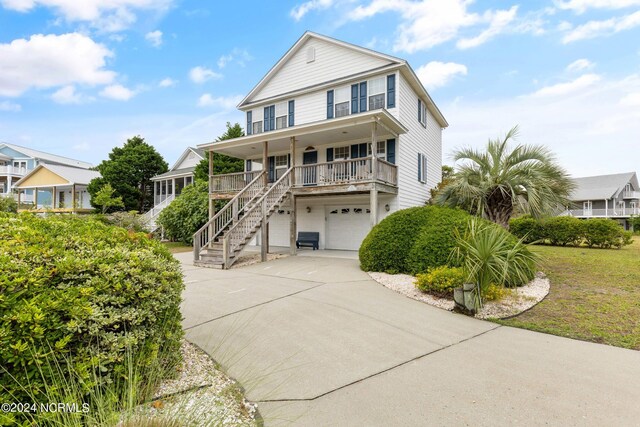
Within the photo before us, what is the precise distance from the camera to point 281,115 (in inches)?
671

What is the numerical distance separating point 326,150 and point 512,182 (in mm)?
8351

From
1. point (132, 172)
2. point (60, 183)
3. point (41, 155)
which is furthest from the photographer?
→ point (41, 155)

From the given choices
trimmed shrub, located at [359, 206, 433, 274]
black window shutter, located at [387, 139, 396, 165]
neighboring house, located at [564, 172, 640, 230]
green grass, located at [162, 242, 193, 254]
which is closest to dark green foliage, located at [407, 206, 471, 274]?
trimmed shrub, located at [359, 206, 433, 274]

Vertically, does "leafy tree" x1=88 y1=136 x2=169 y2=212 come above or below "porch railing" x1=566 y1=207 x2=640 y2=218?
above

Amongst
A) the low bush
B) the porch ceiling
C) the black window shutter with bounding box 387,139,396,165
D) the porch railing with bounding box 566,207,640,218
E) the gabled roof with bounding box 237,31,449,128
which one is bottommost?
the low bush

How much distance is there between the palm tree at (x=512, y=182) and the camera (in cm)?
946

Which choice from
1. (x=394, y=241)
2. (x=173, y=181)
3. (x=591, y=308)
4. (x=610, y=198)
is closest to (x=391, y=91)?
(x=394, y=241)

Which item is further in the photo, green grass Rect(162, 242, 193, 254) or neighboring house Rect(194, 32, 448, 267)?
green grass Rect(162, 242, 193, 254)

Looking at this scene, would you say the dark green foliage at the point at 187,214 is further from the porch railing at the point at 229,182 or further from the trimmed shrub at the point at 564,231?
the trimmed shrub at the point at 564,231

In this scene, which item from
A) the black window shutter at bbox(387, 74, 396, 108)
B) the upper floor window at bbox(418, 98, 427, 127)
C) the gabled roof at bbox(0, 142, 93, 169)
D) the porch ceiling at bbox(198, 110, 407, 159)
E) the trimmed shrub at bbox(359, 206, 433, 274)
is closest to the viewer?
the trimmed shrub at bbox(359, 206, 433, 274)

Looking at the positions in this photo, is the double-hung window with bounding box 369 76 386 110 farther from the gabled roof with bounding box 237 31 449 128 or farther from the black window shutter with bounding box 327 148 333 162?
the black window shutter with bounding box 327 148 333 162

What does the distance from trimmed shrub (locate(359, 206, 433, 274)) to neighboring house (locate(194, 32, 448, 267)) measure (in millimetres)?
2230

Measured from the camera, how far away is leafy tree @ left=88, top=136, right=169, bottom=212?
87.1ft

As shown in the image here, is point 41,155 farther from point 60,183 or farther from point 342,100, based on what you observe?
point 342,100
